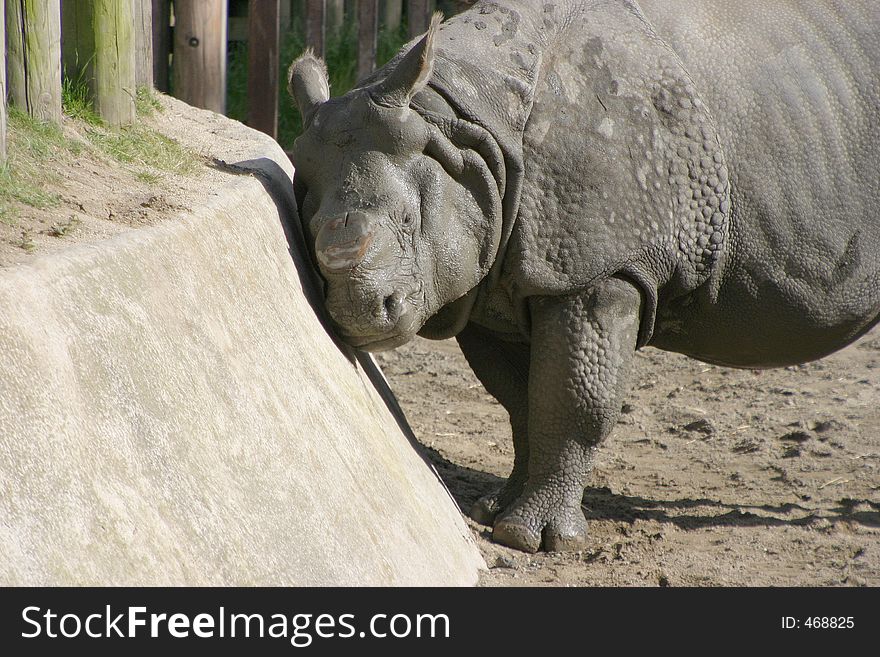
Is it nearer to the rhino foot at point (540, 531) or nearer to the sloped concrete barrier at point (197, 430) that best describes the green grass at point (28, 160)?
the sloped concrete barrier at point (197, 430)

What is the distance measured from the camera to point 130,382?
2549mm

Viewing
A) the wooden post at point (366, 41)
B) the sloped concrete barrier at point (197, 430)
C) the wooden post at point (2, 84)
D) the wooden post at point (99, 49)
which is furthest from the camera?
the wooden post at point (366, 41)

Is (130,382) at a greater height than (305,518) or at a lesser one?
greater

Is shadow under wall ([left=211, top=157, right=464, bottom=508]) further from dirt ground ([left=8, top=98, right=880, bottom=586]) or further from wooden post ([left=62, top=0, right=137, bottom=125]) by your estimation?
wooden post ([left=62, top=0, right=137, bottom=125])

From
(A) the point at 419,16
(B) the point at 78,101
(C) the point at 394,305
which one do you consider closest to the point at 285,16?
(A) the point at 419,16

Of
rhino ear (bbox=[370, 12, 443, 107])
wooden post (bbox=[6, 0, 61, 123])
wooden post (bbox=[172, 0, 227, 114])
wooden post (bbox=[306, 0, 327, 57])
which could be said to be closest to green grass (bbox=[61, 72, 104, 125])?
wooden post (bbox=[6, 0, 61, 123])

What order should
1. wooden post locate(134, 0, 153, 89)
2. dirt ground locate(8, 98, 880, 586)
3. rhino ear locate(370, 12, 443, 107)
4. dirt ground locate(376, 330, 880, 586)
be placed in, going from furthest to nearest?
wooden post locate(134, 0, 153, 89) < dirt ground locate(376, 330, 880, 586) < dirt ground locate(8, 98, 880, 586) < rhino ear locate(370, 12, 443, 107)

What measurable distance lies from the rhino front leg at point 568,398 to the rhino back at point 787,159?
1.26 ft

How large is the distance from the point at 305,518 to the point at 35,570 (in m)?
0.86

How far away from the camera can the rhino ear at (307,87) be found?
3.90 metres

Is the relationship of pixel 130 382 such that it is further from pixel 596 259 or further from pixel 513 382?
pixel 513 382

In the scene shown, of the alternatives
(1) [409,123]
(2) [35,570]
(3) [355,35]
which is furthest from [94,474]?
(3) [355,35]

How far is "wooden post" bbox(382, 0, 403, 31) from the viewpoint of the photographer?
837 cm

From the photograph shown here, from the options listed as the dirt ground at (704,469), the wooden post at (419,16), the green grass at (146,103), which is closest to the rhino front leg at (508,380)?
the dirt ground at (704,469)
